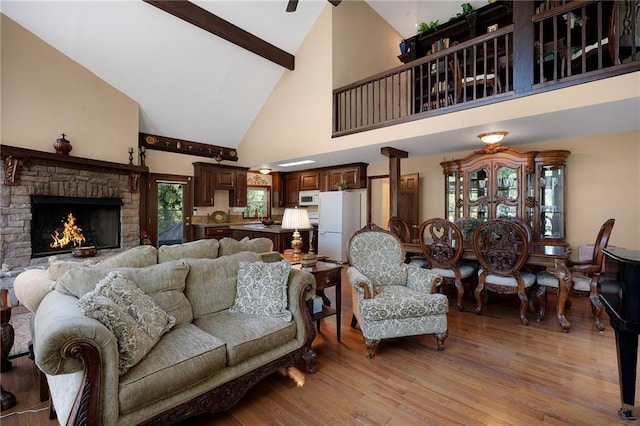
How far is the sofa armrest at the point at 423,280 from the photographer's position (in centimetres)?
275

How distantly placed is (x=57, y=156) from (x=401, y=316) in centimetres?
514

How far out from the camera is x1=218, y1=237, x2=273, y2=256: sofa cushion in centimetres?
255

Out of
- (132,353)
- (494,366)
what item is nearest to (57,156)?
(132,353)

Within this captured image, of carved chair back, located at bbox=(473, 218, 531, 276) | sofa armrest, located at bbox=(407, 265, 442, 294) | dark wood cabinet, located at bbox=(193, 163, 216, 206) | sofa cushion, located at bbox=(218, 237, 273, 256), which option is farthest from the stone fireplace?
carved chair back, located at bbox=(473, 218, 531, 276)

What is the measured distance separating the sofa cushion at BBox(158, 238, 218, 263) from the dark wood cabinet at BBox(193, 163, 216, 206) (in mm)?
4503

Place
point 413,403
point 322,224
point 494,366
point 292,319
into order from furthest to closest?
point 322,224 → point 494,366 → point 292,319 → point 413,403

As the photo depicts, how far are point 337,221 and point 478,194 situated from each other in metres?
2.72

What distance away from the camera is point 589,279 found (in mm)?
3098

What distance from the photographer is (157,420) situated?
146cm

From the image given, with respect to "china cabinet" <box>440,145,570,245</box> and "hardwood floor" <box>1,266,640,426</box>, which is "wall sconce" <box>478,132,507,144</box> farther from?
"hardwood floor" <box>1,266,640,426</box>

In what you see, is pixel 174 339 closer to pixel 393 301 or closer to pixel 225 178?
pixel 393 301

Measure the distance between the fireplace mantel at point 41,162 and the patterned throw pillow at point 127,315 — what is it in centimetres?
367

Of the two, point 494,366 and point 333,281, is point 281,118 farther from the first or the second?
point 494,366

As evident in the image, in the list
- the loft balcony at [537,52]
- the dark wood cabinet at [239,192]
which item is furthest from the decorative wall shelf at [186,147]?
the loft balcony at [537,52]
